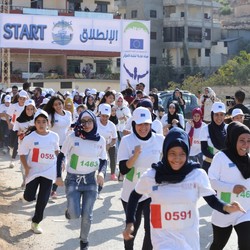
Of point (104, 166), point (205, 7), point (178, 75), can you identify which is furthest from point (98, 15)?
point (104, 166)

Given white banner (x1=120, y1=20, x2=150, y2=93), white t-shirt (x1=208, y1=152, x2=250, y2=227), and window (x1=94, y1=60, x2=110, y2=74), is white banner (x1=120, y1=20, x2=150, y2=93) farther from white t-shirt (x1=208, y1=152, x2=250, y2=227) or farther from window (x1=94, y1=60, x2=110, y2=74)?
white t-shirt (x1=208, y1=152, x2=250, y2=227)

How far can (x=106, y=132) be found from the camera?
10648mm

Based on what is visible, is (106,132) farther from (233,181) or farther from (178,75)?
(178,75)

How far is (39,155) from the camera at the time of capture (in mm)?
8117

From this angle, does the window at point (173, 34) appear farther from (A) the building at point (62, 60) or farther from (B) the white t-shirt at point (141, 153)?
(B) the white t-shirt at point (141, 153)

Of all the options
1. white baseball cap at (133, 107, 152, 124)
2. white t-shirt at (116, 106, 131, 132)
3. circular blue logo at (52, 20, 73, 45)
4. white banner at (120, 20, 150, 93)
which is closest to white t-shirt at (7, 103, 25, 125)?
white t-shirt at (116, 106, 131, 132)

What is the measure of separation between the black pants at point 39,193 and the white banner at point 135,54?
1975 centimetres

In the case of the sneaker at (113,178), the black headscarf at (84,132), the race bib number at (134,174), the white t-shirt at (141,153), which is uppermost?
the black headscarf at (84,132)

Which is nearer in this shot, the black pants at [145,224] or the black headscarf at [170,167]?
the black headscarf at [170,167]

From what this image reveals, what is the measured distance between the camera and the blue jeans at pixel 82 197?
22.1 ft

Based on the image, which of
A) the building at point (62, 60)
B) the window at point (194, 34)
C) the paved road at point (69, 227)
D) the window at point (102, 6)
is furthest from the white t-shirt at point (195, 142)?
the window at point (194, 34)

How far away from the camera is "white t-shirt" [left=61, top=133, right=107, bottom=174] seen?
23.0ft

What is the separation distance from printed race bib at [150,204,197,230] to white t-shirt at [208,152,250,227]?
1.10 m

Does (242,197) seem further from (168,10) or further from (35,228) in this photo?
(168,10)
